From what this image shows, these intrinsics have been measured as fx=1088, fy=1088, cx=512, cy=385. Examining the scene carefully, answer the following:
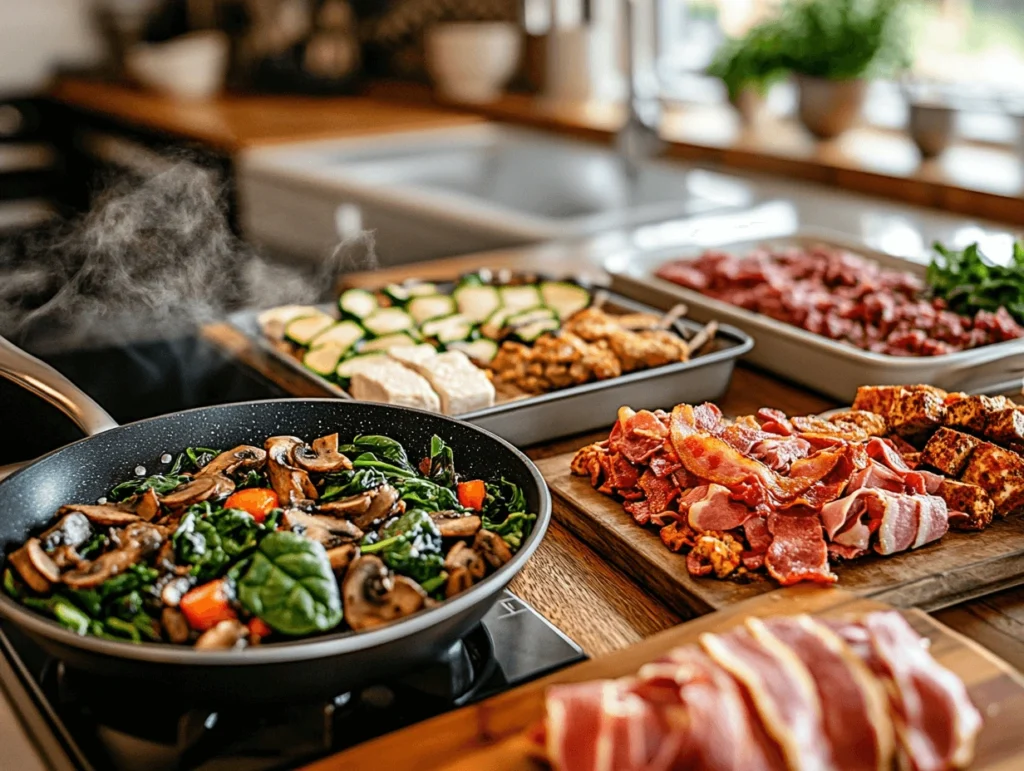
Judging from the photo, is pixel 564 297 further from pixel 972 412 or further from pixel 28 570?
pixel 28 570

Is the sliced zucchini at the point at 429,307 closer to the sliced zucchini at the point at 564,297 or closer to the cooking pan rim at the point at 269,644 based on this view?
the sliced zucchini at the point at 564,297

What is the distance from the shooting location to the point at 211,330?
85.1 inches

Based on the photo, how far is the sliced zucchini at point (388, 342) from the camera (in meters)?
1.88

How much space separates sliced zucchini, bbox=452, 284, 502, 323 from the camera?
81.9 inches

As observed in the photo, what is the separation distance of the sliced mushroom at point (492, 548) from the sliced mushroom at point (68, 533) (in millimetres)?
409

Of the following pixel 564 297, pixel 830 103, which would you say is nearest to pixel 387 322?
pixel 564 297

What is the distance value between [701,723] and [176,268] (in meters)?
2.45

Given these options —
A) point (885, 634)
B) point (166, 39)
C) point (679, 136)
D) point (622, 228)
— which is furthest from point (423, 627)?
point (166, 39)

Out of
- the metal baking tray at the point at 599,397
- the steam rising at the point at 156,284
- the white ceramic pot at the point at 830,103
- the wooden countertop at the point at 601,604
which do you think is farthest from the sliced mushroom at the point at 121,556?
the white ceramic pot at the point at 830,103

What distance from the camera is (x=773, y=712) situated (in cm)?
83

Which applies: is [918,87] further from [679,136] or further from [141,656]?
[141,656]

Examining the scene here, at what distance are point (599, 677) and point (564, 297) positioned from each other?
3.91 ft

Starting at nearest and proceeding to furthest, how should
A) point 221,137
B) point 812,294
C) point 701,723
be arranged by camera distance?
1. point 701,723
2. point 812,294
3. point 221,137

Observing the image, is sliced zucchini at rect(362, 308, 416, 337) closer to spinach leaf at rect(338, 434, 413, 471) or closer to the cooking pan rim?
spinach leaf at rect(338, 434, 413, 471)
